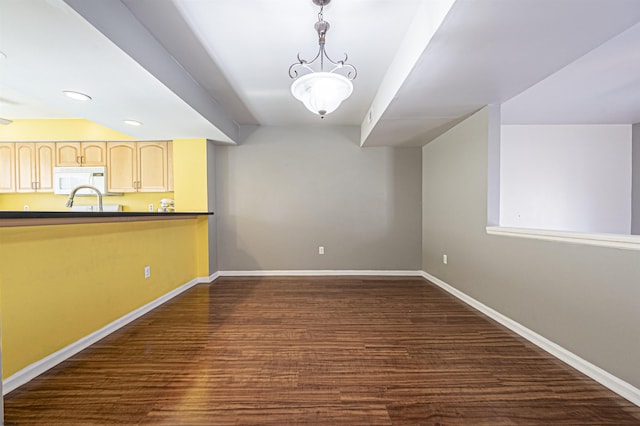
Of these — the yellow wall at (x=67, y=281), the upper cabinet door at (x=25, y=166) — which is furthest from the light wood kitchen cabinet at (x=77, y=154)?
the yellow wall at (x=67, y=281)

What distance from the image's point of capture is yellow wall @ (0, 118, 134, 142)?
3764mm

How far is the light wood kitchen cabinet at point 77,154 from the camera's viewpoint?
382 centimetres

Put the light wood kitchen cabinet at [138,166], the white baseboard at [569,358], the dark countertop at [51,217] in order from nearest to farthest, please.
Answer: the dark countertop at [51,217] → the white baseboard at [569,358] → the light wood kitchen cabinet at [138,166]

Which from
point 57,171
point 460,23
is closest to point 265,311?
point 460,23

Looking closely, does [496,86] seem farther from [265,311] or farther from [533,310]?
[265,311]

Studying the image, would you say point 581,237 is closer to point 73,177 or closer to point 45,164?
point 73,177

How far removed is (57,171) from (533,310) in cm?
611

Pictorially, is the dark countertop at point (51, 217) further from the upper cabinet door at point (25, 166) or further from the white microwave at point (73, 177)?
the upper cabinet door at point (25, 166)

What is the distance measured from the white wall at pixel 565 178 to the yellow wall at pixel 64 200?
17.9 feet

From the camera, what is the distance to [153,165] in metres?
3.81

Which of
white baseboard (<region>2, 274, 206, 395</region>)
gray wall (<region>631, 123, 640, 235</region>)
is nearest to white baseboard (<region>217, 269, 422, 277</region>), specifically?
white baseboard (<region>2, 274, 206, 395</region>)

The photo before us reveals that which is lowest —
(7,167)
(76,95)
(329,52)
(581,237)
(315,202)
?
(581,237)

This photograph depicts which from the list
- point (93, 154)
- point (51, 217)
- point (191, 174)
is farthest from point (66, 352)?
point (93, 154)

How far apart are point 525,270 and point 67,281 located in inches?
139
